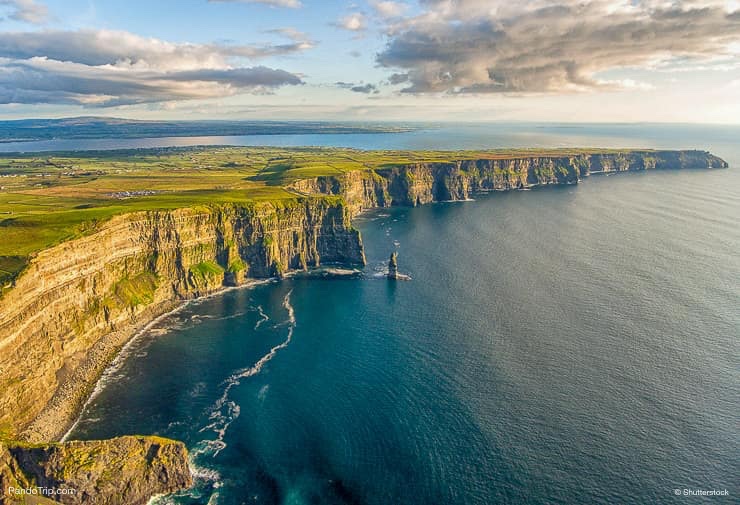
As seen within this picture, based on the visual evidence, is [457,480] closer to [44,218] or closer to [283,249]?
[283,249]

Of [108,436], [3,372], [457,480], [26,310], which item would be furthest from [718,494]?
[26,310]

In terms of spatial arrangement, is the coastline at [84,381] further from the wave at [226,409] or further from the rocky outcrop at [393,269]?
the rocky outcrop at [393,269]

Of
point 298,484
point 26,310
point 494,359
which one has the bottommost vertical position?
point 298,484

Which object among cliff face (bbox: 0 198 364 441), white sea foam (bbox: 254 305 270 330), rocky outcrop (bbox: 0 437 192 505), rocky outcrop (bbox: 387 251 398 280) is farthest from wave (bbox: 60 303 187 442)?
rocky outcrop (bbox: 387 251 398 280)

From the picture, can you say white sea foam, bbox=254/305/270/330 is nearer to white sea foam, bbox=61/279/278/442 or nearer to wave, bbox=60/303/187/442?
white sea foam, bbox=61/279/278/442

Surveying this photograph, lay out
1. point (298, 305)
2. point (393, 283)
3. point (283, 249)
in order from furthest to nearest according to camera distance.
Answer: point (283, 249), point (393, 283), point (298, 305)

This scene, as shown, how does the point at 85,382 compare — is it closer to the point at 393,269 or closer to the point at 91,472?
the point at 91,472

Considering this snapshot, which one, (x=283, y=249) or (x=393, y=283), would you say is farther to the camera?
(x=283, y=249)
